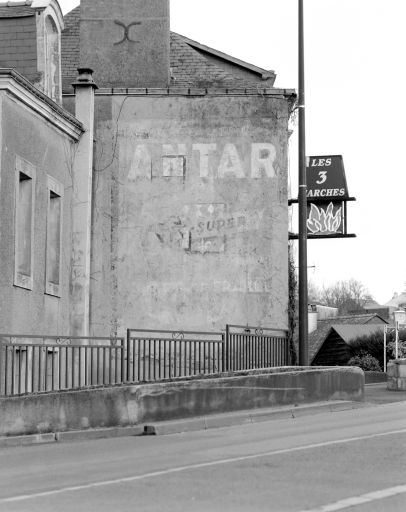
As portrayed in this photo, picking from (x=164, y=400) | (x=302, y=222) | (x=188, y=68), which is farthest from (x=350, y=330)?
(x=164, y=400)

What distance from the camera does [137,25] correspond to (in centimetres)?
2728

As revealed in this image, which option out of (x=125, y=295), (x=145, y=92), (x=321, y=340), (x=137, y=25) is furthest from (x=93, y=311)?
(x=321, y=340)

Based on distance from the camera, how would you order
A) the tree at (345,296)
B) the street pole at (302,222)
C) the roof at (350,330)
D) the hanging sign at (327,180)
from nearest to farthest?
the street pole at (302,222) → the hanging sign at (327,180) → the roof at (350,330) → the tree at (345,296)

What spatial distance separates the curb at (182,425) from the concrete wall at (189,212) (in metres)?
5.62

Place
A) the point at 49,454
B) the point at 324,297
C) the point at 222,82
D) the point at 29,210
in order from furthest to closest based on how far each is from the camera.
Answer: the point at 324,297 → the point at 222,82 → the point at 29,210 → the point at 49,454

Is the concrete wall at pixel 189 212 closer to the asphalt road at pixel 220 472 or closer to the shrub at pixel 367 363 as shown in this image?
the asphalt road at pixel 220 472

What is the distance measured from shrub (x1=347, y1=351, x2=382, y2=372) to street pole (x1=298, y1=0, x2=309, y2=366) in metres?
20.5

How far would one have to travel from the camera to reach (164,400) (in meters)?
17.9

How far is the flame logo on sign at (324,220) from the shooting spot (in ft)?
90.2

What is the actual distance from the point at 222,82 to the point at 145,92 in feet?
7.12

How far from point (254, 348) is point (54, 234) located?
16.8ft

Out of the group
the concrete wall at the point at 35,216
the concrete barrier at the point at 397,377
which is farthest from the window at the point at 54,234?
the concrete barrier at the point at 397,377

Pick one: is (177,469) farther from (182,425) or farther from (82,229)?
(82,229)

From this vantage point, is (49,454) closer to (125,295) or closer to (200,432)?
(200,432)
